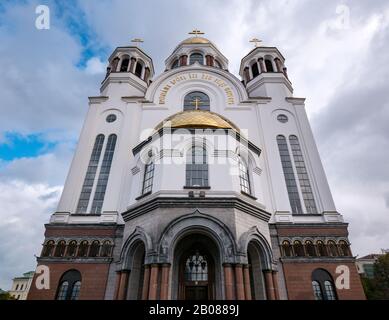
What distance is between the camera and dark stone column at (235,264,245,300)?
991cm

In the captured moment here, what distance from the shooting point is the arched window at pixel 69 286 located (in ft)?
42.9

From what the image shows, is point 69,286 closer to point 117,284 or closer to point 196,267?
point 117,284

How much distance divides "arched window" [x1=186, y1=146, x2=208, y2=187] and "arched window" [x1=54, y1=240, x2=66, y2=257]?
26.3ft

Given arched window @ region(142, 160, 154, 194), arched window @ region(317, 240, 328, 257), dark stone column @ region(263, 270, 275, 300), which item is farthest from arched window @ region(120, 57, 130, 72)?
arched window @ region(317, 240, 328, 257)

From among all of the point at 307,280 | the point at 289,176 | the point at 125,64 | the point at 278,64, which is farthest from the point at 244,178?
the point at 125,64

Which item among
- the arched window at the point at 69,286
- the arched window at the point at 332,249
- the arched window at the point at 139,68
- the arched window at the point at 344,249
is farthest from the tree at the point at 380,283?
the arched window at the point at 139,68

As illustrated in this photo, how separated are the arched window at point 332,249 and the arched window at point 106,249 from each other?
489 inches

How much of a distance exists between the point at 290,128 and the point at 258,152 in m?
5.01

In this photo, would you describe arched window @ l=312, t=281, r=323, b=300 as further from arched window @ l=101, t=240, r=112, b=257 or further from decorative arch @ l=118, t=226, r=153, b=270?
arched window @ l=101, t=240, r=112, b=257

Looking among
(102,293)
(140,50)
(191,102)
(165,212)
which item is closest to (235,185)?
(165,212)

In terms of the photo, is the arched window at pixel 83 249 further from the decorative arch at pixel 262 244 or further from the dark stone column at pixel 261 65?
the dark stone column at pixel 261 65

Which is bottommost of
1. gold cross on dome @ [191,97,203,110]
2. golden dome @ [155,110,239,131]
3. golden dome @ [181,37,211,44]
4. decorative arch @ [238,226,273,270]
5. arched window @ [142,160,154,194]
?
decorative arch @ [238,226,273,270]

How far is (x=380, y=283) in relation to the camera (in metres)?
33.6

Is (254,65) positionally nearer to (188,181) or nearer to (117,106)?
(117,106)
